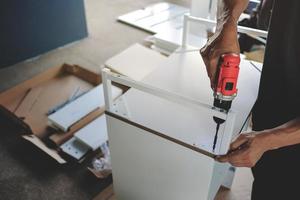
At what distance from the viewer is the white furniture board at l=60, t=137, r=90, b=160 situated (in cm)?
163

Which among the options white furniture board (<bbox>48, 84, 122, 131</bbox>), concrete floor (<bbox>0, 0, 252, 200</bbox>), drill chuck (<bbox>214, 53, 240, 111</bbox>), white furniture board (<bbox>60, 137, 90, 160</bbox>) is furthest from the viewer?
white furniture board (<bbox>48, 84, 122, 131</bbox>)

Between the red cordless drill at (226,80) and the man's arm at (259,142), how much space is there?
4.2 inches

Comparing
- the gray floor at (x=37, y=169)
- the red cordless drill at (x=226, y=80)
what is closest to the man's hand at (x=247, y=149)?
the red cordless drill at (x=226, y=80)

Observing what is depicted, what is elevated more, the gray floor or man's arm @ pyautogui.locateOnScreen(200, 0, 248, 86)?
man's arm @ pyautogui.locateOnScreen(200, 0, 248, 86)

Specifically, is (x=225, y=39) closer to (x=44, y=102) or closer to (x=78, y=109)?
(x=78, y=109)

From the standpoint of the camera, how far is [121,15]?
333cm

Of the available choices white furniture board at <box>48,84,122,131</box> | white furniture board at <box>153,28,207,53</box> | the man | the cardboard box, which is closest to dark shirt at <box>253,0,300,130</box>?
the man

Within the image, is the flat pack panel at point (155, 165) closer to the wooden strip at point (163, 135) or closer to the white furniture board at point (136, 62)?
the wooden strip at point (163, 135)

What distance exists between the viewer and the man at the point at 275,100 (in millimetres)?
765

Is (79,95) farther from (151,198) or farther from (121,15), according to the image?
(121,15)

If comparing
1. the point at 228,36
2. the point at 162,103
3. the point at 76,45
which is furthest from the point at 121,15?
the point at 228,36

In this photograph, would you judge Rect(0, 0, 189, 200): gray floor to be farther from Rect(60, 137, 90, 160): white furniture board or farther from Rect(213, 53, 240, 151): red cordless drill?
Rect(213, 53, 240, 151): red cordless drill

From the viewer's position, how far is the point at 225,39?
808 mm

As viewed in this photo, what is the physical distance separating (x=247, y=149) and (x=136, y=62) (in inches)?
58.0
